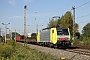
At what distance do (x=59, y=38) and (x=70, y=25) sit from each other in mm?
33606

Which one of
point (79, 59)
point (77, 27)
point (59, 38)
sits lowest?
point (79, 59)

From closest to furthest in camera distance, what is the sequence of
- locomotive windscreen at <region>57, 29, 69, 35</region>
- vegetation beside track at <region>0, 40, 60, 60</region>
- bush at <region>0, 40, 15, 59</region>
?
vegetation beside track at <region>0, 40, 60, 60</region> < bush at <region>0, 40, 15, 59</region> < locomotive windscreen at <region>57, 29, 69, 35</region>

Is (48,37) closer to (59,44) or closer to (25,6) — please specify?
(59,44)

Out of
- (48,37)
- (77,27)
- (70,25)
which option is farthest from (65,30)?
(77,27)

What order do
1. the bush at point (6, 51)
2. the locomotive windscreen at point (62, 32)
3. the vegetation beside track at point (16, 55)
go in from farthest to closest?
the locomotive windscreen at point (62, 32)
the bush at point (6, 51)
the vegetation beside track at point (16, 55)

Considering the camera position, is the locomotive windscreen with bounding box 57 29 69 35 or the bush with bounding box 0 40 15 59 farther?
the locomotive windscreen with bounding box 57 29 69 35

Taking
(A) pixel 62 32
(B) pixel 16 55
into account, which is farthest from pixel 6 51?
(A) pixel 62 32

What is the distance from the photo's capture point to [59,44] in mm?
28516

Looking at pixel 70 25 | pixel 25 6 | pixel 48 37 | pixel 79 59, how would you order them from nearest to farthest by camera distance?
pixel 79 59 → pixel 48 37 → pixel 25 6 → pixel 70 25

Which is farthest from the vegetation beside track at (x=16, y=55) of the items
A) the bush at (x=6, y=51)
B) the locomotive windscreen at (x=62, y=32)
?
the locomotive windscreen at (x=62, y=32)

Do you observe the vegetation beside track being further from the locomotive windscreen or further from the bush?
the locomotive windscreen

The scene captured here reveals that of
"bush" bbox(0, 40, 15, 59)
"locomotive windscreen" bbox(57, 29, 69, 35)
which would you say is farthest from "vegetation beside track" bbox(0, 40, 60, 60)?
"locomotive windscreen" bbox(57, 29, 69, 35)

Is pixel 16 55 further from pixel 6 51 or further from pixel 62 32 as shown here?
pixel 62 32

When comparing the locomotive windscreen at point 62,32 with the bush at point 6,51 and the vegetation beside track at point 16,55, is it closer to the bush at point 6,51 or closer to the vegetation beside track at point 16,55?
the vegetation beside track at point 16,55
